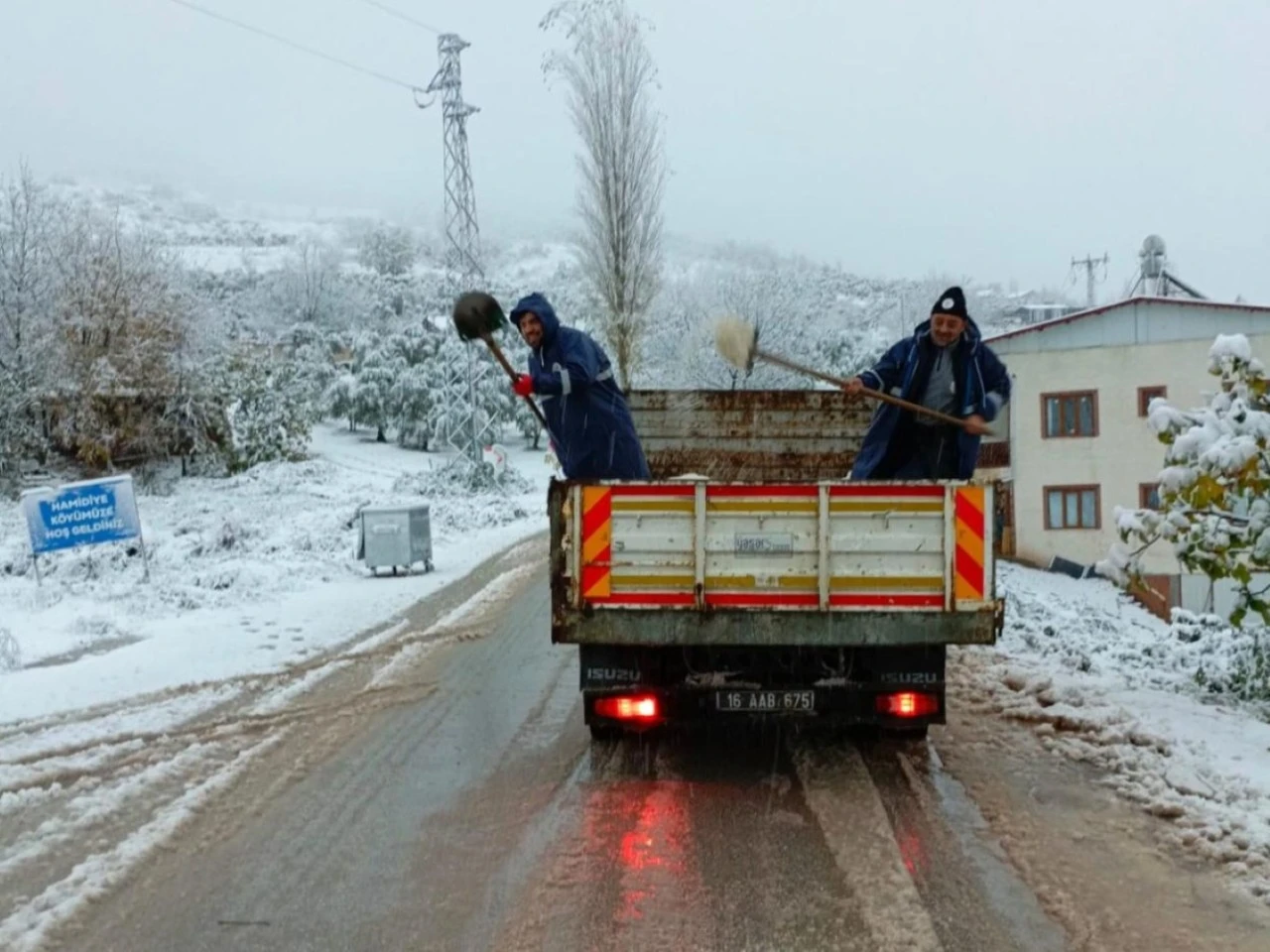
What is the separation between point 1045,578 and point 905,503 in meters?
25.1

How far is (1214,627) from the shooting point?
1088 cm

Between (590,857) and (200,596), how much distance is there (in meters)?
9.28

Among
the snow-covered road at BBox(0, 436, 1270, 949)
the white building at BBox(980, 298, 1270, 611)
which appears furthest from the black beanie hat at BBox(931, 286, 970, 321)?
the white building at BBox(980, 298, 1270, 611)

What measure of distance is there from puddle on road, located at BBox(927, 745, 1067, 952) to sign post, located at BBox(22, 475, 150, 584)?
10093 millimetres

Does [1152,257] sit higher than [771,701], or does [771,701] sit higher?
[1152,257]

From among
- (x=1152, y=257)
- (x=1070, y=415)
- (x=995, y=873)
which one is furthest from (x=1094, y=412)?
(x=995, y=873)

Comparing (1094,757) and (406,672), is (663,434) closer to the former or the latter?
(406,672)

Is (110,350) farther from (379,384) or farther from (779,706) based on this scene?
(779,706)

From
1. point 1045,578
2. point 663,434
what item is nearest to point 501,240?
point 1045,578

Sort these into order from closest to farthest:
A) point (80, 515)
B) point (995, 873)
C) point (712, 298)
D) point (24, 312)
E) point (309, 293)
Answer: point (995, 873), point (80, 515), point (24, 312), point (712, 298), point (309, 293)

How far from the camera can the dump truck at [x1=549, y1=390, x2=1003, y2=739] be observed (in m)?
5.55

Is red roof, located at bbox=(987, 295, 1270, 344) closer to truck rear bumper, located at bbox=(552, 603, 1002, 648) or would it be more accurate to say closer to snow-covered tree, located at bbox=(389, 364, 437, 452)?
snow-covered tree, located at bbox=(389, 364, 437, 452)

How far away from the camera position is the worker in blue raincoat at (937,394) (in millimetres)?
6656

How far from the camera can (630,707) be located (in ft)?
20.0
